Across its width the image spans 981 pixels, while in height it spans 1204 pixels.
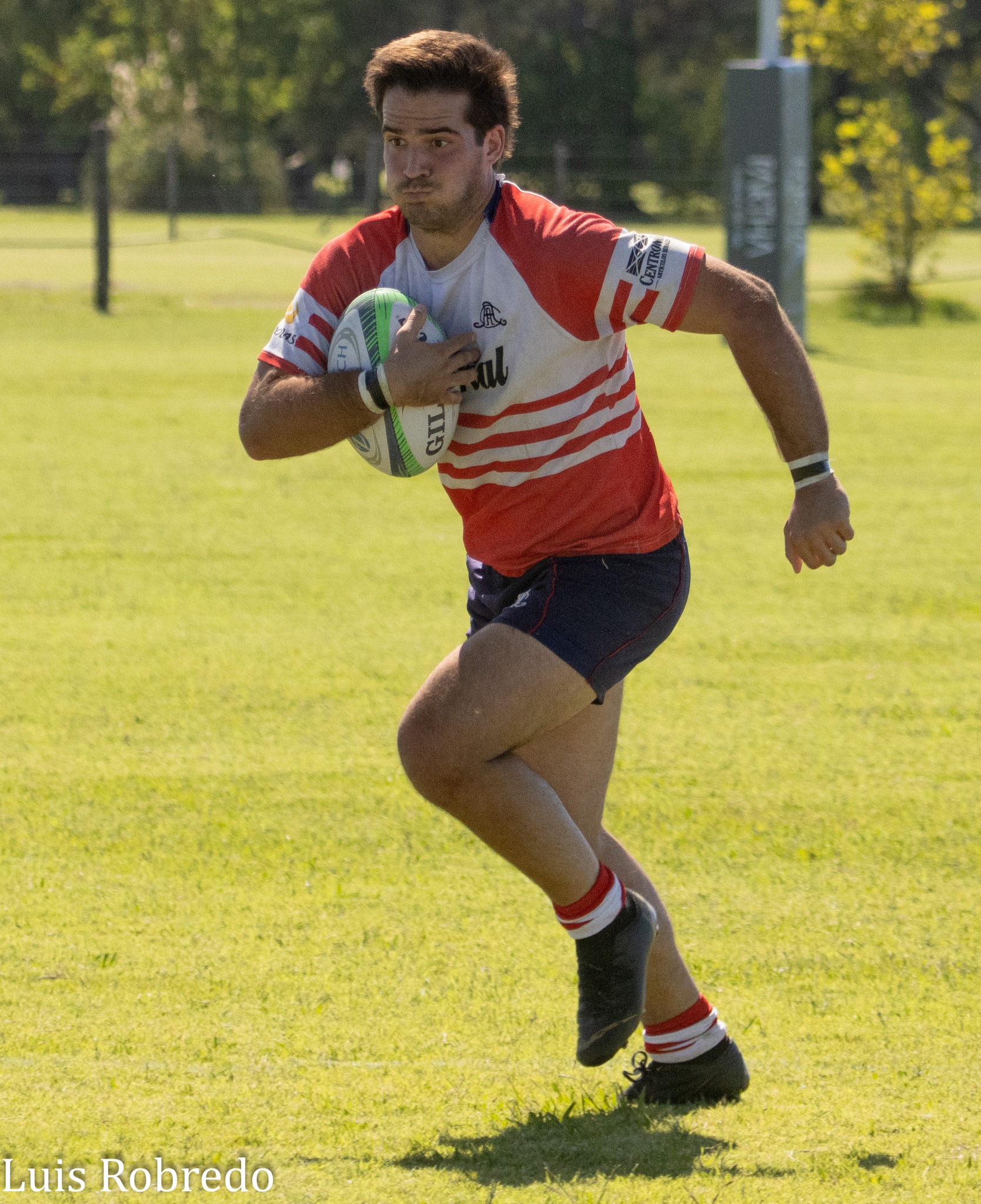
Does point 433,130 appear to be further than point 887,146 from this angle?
No

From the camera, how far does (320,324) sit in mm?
3844

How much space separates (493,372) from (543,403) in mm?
132

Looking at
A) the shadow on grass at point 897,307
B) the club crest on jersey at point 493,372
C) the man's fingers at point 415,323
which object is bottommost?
the shadow on grass at point 897,307

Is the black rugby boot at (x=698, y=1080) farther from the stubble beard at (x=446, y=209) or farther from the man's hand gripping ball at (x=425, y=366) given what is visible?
the stubble beard at (x=446, y=209)

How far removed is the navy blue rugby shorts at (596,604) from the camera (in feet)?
12.2

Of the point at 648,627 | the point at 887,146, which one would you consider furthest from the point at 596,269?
the point at 887,146

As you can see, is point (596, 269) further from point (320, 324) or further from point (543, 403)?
point (320, 324)

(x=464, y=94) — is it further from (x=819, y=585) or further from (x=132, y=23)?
(x=132, y=23)

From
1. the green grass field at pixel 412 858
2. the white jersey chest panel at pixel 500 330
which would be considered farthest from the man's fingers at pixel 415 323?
the green grass field at pixel 412 858

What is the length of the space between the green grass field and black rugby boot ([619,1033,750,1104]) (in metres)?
0.06

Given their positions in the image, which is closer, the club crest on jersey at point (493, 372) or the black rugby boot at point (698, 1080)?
the club crest on jersey at point (493, 372)

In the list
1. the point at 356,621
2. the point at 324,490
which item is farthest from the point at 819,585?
the point at 324,490

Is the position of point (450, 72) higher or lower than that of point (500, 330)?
higher

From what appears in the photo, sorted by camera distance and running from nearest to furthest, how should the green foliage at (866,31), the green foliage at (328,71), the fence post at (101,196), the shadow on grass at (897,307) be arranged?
1. the fence post at (101,196)
2. the green foliage at (866,31)
3. the shadow on grass at (897,307)
4. the green foliage at (328,71)
